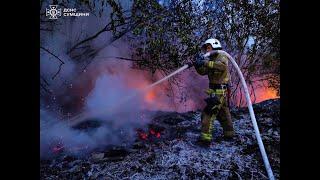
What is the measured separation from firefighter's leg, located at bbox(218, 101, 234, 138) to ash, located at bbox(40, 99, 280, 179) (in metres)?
0.11

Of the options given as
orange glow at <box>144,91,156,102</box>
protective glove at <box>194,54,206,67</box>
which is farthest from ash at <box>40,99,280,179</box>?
protective glove at <box>194,54,206,67</box>

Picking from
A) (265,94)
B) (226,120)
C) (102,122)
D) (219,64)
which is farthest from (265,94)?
(102,122)

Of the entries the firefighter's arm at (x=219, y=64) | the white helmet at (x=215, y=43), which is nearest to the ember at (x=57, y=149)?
the firefighter's arm at (x=219, y=64)

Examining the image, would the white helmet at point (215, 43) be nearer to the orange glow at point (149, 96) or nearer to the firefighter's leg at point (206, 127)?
the firefighter's leg at point (206, 127)

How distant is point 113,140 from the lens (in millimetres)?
5938

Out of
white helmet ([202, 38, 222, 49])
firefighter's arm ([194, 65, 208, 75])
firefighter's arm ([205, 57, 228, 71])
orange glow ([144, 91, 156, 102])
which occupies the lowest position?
orange glow ([144, 91, 156, 102])

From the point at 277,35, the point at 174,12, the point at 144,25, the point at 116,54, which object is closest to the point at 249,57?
the point at 277,35

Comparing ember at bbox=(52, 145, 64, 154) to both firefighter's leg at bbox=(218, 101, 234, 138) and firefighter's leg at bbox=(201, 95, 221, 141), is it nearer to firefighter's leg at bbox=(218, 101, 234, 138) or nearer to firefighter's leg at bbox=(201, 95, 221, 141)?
firefighter's leg at bbox=(201, 95, 221, 141)

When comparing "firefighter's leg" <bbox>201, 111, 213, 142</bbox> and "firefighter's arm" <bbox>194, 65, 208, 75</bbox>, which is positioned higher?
"firefighter's arm" <bbox>194, 65, 208, 75</bbox>

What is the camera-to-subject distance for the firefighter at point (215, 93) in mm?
5711

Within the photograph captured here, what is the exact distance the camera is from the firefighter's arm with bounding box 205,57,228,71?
5.70 m

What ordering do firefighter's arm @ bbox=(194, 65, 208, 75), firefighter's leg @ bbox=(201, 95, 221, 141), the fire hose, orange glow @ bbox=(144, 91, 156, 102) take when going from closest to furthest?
1. the fire hose
2. firefighter's leg @ bbox=(201, 95, 221, 141)
3. firefighter's arm @ bbox=(194, 65, 208, 75)
4. orange glow @ bbox=(144, 91, 156, 102)
